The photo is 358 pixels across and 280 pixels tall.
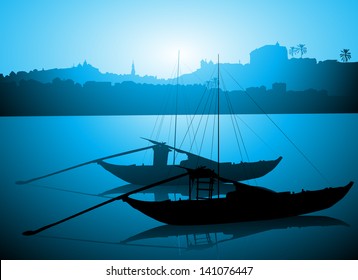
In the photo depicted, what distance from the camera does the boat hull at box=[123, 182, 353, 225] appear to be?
17.2 meters

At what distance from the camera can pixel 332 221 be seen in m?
19.4

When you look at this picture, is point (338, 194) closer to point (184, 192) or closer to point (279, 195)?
point (279, 195)

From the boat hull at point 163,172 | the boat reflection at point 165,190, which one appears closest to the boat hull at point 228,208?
the boat reflection at point 165,190

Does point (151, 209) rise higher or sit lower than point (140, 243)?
higher

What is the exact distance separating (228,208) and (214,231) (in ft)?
3.86

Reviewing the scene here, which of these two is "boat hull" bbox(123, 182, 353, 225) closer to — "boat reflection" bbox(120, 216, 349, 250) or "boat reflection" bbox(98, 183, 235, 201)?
"boat reflection" bbox(120, 216, 349, 250)

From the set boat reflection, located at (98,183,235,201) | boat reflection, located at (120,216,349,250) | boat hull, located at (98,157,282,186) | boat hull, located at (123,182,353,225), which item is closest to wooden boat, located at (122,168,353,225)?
boat hull, located at (123,182,353,225)

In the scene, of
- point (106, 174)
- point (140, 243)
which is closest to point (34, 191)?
point (106, 174)

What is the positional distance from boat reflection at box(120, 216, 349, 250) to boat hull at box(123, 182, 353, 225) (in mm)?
280

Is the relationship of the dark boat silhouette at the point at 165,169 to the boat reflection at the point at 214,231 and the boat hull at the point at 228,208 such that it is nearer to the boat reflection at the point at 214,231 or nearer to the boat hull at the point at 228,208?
the boat hull at the point at 228,208

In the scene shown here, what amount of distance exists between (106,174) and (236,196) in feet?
75.5

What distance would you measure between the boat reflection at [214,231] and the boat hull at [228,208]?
280 millimetres

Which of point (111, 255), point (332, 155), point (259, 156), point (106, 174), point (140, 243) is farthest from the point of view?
point (259, 156)

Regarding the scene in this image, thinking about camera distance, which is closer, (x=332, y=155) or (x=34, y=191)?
(x=34, y=191)
